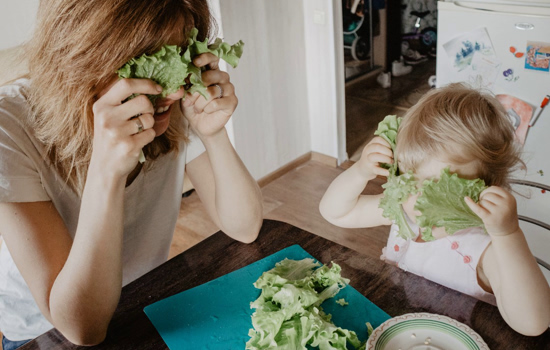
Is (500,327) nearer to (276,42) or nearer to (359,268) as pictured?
(359,268)

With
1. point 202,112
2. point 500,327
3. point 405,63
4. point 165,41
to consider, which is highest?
point 165,41

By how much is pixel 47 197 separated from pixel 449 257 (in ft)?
3.38

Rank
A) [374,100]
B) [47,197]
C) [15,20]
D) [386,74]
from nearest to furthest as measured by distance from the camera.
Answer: [47,197] → [15,20] → [374,100] → [386,74]

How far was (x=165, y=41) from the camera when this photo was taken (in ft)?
3.71

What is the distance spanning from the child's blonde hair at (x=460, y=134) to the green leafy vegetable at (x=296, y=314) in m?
0.35

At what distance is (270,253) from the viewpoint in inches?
51.9

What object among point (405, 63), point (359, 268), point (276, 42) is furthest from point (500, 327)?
point (405, 63)

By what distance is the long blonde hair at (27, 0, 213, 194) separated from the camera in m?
1.09

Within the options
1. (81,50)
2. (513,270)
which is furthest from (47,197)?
(513,270)

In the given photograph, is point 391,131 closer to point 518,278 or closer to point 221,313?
point 518,278

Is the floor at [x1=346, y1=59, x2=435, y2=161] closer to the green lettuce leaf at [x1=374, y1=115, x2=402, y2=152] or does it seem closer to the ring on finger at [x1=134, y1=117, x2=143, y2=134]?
the green lettuce leaf at [x1=374, y1=115, x2=402, y2=152]

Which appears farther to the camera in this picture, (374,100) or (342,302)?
(374,100)

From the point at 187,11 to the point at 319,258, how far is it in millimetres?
637

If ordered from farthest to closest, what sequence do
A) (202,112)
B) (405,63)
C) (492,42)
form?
(405,63)
(492,42)
(202,112)
